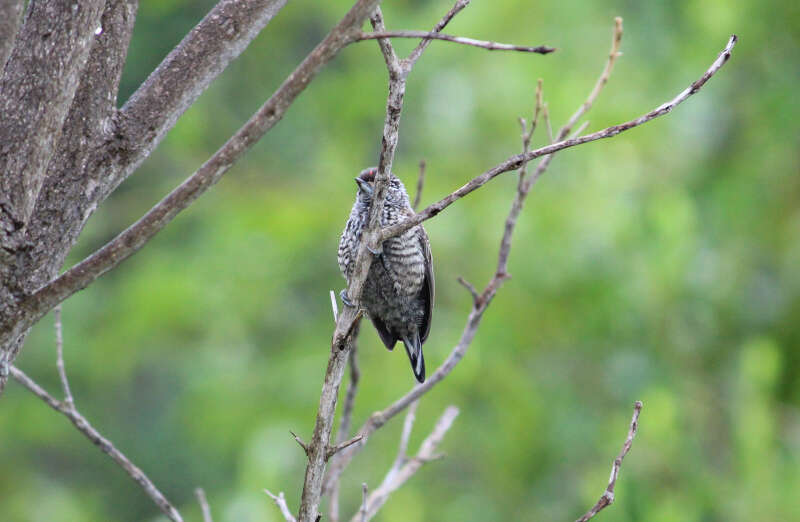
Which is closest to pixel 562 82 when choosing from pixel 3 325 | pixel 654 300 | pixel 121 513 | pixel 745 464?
pixel 654 300

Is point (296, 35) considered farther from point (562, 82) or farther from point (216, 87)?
point (562, 82)

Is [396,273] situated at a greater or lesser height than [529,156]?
greater

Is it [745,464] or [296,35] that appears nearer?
[745,464]

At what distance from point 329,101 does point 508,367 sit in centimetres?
476

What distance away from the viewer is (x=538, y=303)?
5770 millimetres

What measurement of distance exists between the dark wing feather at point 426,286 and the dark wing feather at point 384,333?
0.48ft

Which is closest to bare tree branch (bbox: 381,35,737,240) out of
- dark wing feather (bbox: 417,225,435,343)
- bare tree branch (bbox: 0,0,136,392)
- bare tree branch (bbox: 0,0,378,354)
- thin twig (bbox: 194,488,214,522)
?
bare tree branch (bbox: 0,0,378,354)

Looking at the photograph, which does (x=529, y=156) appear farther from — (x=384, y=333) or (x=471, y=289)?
(x=384, y=333)

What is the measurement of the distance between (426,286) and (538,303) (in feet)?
4.90

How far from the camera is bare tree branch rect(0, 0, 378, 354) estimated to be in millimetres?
1623

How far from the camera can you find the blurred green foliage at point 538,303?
17.6 feet

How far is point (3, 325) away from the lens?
1.79 m

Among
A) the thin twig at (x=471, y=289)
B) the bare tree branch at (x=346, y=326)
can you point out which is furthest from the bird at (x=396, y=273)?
the bare tree branch at (x=346, y=326)

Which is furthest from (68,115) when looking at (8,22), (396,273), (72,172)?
(396,273)
